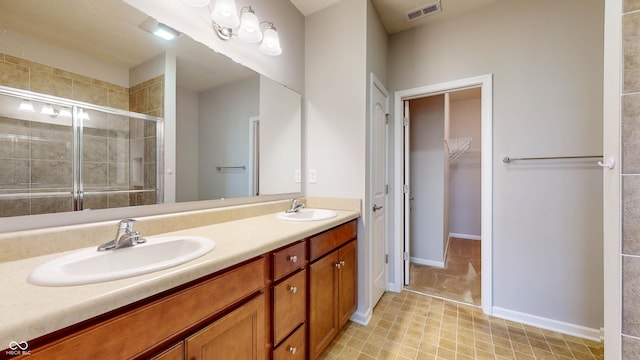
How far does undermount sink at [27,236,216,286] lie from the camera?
62 cm

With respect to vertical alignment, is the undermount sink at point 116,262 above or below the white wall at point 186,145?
below

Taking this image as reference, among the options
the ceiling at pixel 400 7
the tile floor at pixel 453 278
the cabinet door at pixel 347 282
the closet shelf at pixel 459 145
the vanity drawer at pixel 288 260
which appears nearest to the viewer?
the vanity drawer at pixel 288 260

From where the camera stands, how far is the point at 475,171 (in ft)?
14.1

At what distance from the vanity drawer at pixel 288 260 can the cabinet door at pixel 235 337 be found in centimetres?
13

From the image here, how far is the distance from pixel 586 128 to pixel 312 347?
2333 millimetres

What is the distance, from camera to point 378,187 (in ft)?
7.00

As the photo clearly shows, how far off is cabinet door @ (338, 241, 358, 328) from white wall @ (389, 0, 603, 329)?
3.90 feet

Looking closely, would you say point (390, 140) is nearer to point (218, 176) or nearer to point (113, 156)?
point (218, 176)

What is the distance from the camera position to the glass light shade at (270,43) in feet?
5.40

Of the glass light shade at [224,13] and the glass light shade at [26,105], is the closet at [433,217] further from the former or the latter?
the glass light shade at [26,105]

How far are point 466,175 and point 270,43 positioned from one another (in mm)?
4130

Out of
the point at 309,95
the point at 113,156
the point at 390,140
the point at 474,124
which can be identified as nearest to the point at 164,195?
the point at 113,156

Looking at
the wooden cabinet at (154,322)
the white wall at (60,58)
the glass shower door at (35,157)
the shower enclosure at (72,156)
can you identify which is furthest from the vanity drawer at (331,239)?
the white wall at (60,58)

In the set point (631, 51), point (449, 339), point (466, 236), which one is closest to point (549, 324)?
point (449, 339)
